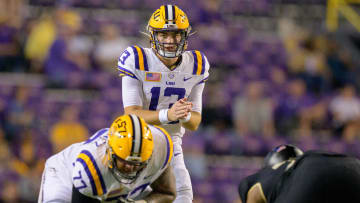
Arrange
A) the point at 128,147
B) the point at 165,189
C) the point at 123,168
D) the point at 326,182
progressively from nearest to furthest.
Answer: the point at 326,182 → the point at 128,147 → the point at 123,168 → the point at 165,189

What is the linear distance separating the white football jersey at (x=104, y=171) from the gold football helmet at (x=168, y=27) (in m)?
0.86

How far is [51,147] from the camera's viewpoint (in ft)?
33.9

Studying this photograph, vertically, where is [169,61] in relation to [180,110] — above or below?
above

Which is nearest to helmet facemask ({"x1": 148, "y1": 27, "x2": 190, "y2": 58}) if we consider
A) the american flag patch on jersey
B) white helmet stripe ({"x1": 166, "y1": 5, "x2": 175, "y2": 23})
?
white helmet stripe ({"x1": 166, "y1": 5, "x2": 175, "y2": 23})

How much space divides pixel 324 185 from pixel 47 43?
849 cm

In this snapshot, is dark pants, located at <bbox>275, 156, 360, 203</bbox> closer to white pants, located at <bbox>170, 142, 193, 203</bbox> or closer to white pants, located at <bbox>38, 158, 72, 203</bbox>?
white pants, located at <bbox>170, 142, 193, 203</bbox>

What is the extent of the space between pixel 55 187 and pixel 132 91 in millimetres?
1117

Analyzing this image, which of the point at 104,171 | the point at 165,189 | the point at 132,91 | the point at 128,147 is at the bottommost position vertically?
the point at 165,189

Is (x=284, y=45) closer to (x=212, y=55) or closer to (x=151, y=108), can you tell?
(x=212, y=55)

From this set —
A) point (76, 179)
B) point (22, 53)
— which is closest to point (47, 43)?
point (22, 53)

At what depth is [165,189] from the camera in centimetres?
533

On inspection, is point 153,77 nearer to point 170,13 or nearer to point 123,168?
point 170,13

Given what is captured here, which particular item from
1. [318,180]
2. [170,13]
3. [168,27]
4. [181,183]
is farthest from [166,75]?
[318,180]

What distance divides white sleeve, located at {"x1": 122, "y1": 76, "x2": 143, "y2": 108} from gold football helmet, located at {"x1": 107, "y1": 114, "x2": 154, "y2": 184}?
3.05 ft
